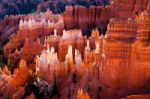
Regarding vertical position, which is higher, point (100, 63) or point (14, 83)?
point (100, 63)

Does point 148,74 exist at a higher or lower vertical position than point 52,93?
higher

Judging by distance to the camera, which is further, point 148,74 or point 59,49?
point 59,49

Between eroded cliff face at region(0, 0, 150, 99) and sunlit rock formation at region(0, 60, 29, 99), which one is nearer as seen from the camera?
eroded cliff face at region(0, 0, 150, 99)

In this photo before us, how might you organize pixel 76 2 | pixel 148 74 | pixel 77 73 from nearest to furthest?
pixel 148 74 → pixel 77 73 → pixel 76 2

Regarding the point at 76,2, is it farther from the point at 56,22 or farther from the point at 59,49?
the point at 59,49

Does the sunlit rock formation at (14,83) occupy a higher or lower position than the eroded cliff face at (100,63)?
lower

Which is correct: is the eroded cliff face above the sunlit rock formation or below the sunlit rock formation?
above

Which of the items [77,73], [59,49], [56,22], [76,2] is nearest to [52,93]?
[77,73]

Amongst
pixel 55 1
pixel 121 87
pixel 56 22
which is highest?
pixel 121 87

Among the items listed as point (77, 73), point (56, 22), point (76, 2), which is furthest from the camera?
point (76, 2)

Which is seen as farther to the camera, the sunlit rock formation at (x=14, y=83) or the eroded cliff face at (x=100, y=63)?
the sunlit rock formation at (x=14, y=83)

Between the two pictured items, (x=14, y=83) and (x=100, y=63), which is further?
(x=14, y=83)
